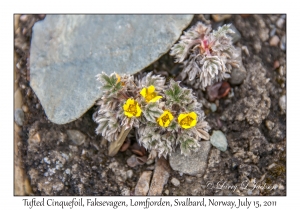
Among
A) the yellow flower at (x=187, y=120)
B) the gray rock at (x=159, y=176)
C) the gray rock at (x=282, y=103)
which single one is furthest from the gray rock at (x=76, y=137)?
the gray rock at (x=282, y=103)

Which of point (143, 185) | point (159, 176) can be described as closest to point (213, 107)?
point (159, 176)

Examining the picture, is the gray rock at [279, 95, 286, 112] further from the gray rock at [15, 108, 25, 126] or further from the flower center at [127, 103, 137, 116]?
the gray rock at [15, 108, 25, 126]

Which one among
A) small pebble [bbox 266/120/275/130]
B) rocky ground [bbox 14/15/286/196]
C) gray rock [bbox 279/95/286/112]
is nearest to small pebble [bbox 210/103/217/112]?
rocky ground [bbox 14/15/286/196]

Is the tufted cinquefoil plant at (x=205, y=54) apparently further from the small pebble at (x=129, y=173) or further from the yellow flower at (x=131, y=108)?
the small pebble at (x=129, y=173)

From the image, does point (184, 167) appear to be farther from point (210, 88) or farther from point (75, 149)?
point (75, 149)

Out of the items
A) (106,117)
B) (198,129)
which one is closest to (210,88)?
(198,129)
